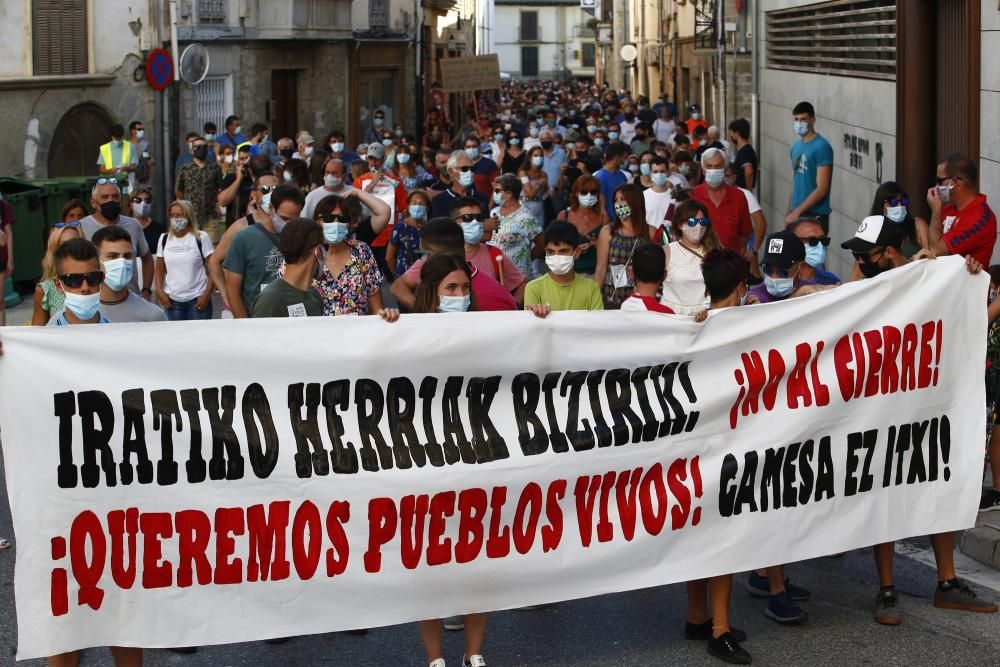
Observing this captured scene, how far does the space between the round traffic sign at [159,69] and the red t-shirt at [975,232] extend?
488 inches

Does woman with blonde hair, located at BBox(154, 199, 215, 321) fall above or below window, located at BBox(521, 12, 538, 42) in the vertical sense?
below

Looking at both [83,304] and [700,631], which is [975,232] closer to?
[700,631]

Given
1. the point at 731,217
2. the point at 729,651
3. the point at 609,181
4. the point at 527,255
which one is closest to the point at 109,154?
the point at 609,181

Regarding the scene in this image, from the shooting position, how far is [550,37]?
11762 centimetres

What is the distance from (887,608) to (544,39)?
372ft

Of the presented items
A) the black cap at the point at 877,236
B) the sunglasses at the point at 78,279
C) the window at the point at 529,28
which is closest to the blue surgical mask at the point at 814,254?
the black cap at the point at 877,236

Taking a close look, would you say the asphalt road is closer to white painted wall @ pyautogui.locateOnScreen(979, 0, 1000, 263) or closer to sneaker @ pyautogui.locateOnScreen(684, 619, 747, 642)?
sneaker @ pyautogui.locateOnScreen(684, 619, 747, 642)

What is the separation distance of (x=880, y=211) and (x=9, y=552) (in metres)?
A: 4.72

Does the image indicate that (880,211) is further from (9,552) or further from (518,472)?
(9,552)

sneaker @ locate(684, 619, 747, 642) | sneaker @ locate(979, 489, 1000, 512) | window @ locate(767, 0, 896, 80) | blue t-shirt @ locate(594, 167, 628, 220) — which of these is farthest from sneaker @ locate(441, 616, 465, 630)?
window @ locate(767, 0, 896, 80)

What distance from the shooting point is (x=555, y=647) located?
622 cm

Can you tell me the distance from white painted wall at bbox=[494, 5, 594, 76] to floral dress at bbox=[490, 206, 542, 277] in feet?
352

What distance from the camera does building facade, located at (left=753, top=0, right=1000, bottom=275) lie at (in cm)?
1120

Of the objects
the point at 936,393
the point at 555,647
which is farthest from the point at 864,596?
the point at 555,647
